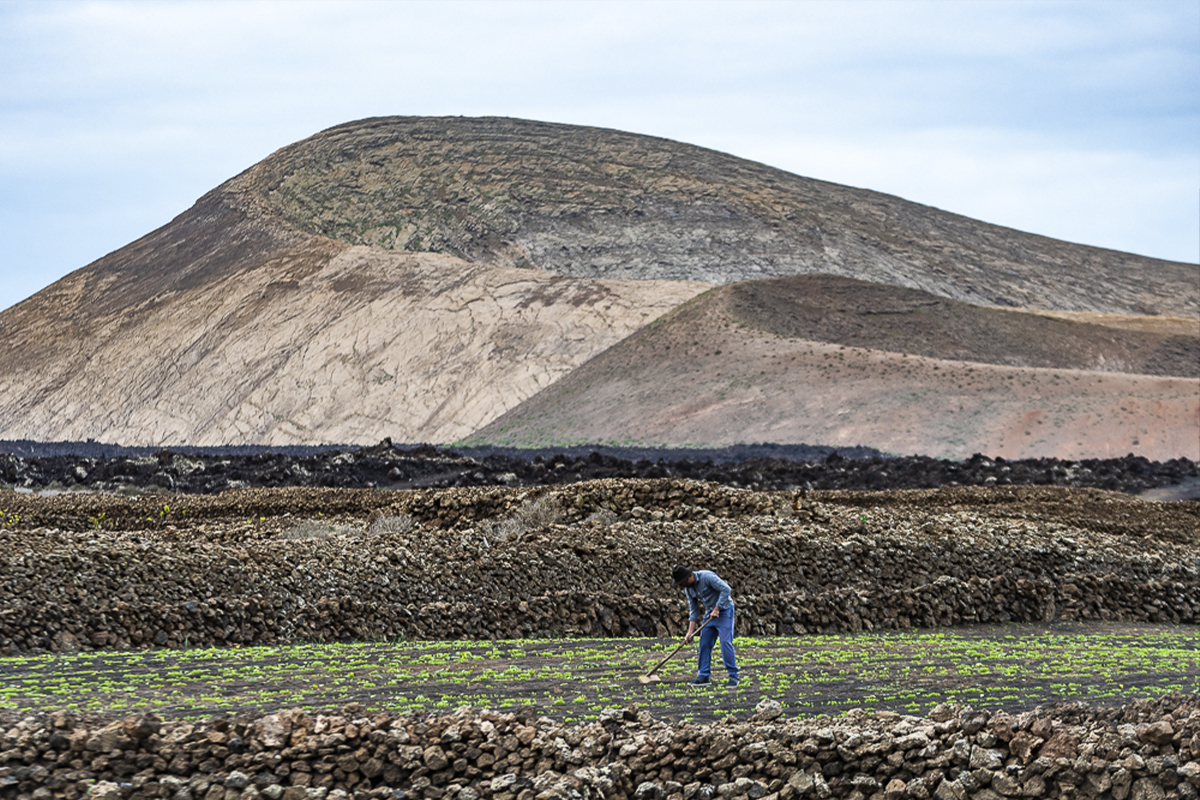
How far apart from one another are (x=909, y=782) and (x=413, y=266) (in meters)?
72.6

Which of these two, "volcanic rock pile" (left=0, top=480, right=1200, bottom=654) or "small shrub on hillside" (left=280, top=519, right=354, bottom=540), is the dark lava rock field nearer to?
"volcanic rock pile" (left=0, top=480, right=1200, bottom=654)

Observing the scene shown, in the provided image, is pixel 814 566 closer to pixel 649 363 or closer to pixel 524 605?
pixel 524 605

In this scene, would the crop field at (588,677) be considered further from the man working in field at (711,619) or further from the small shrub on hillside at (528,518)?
the small shrub on hillside at (528,518)

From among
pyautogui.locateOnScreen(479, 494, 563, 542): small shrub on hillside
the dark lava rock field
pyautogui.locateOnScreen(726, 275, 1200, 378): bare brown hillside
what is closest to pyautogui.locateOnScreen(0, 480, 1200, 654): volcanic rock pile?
pyautogui.locateOnScreen(479, 494, 563, 542): small shrub on hillside

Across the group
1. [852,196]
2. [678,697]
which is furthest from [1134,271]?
[678,697]

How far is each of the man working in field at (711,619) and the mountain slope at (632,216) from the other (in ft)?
237

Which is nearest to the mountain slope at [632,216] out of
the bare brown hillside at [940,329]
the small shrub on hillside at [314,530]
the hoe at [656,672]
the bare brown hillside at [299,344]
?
the bare brown hillside at [299,344]

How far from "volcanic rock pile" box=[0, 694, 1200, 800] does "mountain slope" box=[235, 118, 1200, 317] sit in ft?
247

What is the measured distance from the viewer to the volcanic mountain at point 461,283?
218 ft

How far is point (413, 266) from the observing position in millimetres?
77938

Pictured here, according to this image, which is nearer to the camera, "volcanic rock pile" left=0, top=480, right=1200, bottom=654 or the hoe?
the hoe

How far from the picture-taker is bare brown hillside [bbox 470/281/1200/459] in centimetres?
4594

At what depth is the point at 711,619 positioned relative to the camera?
10.7 m

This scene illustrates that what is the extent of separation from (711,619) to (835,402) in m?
41.8
